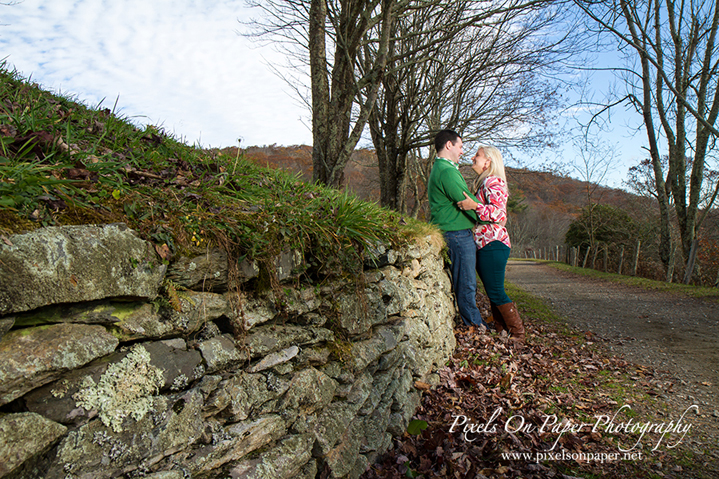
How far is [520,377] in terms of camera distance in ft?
12.5

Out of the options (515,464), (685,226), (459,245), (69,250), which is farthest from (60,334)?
(685,226)

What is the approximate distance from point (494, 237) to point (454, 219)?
0.53 m

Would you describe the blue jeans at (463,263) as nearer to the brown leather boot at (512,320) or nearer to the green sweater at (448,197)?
the green sweater at (448,197)

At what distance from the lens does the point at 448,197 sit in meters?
4.73

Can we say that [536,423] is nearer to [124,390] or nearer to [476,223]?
[476,223]

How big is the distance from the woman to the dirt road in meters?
1.60

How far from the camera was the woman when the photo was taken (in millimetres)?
4629

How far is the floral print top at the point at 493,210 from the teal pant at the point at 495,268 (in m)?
0.08

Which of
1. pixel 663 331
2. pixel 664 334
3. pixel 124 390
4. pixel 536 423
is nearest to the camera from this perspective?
pixel 124 390

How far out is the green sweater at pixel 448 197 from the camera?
456 centimetres

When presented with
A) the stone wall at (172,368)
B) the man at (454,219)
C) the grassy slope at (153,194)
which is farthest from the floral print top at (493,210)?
the stone wall at (172,368)

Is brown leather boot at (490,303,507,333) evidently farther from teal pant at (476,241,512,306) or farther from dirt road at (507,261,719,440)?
dirt road at (507,261,719,440)

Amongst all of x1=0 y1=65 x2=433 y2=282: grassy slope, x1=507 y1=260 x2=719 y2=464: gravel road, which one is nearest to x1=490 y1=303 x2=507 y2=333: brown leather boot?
x1=507 y1=260 x2=719 y2=464: gravel road

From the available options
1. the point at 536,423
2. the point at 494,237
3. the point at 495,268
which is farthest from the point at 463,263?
the point at 536,423
